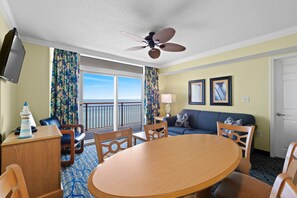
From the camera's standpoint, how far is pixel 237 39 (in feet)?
9.57

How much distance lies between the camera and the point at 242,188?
1.20 metres

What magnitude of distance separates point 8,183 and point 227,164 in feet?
4.12

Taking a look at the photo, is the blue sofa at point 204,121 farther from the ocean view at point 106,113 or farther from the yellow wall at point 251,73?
the ocean view at point 106,113

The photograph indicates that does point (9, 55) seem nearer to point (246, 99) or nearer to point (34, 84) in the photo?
point (34, 84)

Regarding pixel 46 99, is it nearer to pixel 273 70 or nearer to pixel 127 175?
pixel 127 175

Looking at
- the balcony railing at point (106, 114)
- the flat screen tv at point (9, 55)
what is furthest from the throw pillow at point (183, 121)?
the flat screen tv at point (9, 55)

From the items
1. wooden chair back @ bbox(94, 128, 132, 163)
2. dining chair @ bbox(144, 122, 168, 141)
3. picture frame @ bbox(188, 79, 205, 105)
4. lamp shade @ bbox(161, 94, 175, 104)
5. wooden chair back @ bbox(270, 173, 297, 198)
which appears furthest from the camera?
lamp shade @ bbox(161, 94, 175, 104)

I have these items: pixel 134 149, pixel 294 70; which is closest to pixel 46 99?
pixel 134 149

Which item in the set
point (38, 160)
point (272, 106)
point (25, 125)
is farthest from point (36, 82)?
point (272, 106)

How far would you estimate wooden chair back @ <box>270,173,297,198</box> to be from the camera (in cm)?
53

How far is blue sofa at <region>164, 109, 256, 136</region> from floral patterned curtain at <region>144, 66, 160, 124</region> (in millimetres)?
1000

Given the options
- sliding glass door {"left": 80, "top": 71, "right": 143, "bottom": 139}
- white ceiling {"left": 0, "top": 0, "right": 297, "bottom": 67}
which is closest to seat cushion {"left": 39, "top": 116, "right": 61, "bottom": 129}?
sliding glass door {"left": 80, "top": 71, "right": 143, "bottom": 139}

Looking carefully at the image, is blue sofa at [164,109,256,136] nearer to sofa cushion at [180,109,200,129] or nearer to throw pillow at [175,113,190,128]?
sofa cushion at [180,109,200,129]

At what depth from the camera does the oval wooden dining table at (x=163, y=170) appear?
770mm
